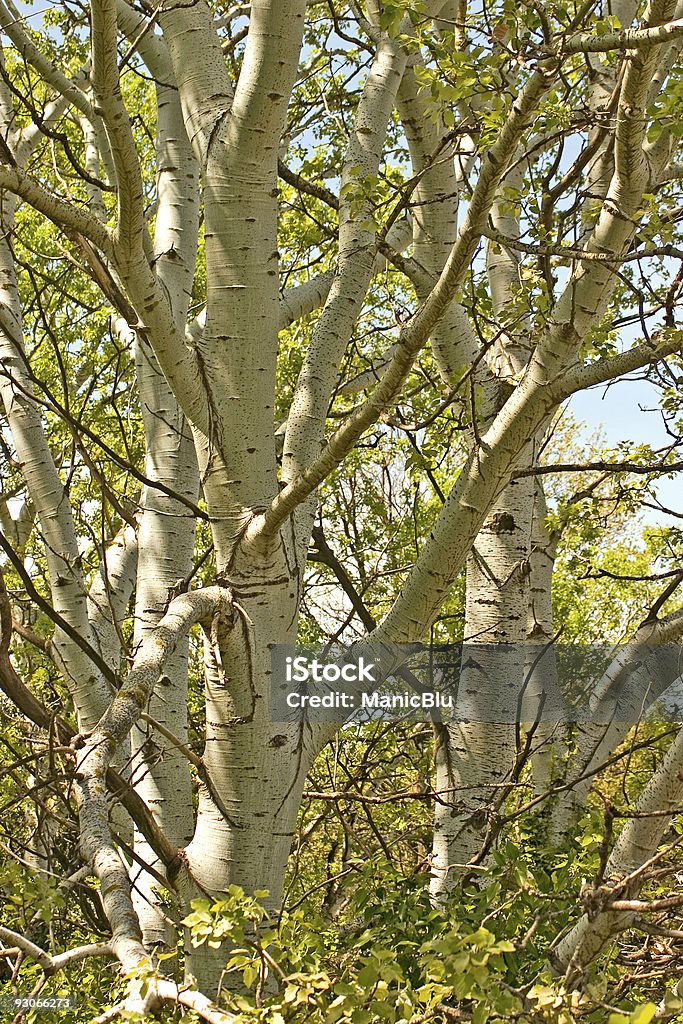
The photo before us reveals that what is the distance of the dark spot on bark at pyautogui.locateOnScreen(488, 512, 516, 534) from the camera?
4117 millimetres

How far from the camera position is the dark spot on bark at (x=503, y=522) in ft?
13.5

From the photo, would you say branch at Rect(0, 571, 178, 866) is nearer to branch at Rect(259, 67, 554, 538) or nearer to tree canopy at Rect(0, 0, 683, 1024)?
tree canopy at Rect(0, 0, 683, 1024)

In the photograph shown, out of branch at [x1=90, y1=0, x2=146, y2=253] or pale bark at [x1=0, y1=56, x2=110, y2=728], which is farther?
pale bark at [x1=0, y1=56, x2=110, y2=728]

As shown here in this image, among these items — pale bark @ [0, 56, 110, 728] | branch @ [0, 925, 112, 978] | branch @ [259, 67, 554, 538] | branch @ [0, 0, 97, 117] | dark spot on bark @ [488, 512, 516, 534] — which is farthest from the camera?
pale bark @ [0, 56, 110, 728]

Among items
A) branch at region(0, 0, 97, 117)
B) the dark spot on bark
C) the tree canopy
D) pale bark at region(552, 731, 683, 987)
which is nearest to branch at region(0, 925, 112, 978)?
the tree canopy

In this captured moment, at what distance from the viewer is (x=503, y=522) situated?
4.12 m

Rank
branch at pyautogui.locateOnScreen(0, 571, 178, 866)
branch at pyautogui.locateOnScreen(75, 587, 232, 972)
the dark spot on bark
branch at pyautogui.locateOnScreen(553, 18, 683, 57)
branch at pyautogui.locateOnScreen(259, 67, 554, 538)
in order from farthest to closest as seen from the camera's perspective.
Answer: the dark spot on bark < branch at pyautogui.locateOnScreen(0, 571, 178, 866) < branch at pyautogui.locateOnScreen(259, 67, 554, 538) < branch at pyautogui.locateOnScreen(553, 18, 683, 57) < branch at pyautogui.locateOnScreen(75, 587, 232, 972)

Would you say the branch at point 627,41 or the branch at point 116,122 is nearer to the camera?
the branch at point 627,41

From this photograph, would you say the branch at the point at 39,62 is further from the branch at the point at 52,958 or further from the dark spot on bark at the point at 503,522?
the branch at the point at 52,958

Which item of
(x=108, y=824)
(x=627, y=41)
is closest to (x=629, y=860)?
(x=108, y=824)

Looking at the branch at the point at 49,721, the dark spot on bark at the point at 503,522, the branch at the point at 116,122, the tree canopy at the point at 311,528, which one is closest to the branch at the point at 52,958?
the tree canopy at the point at 311,528

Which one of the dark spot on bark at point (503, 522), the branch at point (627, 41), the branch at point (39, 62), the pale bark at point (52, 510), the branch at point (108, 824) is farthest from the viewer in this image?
the pale bark at point (52, 510)

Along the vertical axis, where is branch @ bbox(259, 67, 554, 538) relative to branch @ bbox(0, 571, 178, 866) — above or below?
above

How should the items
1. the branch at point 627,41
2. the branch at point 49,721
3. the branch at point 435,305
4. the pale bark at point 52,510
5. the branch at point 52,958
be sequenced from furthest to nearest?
the pale bark at point 52,510 < the branch at point 49,721 < the branch at point 435,305 < the branch at point 52,958 < the branch at point 627,41
